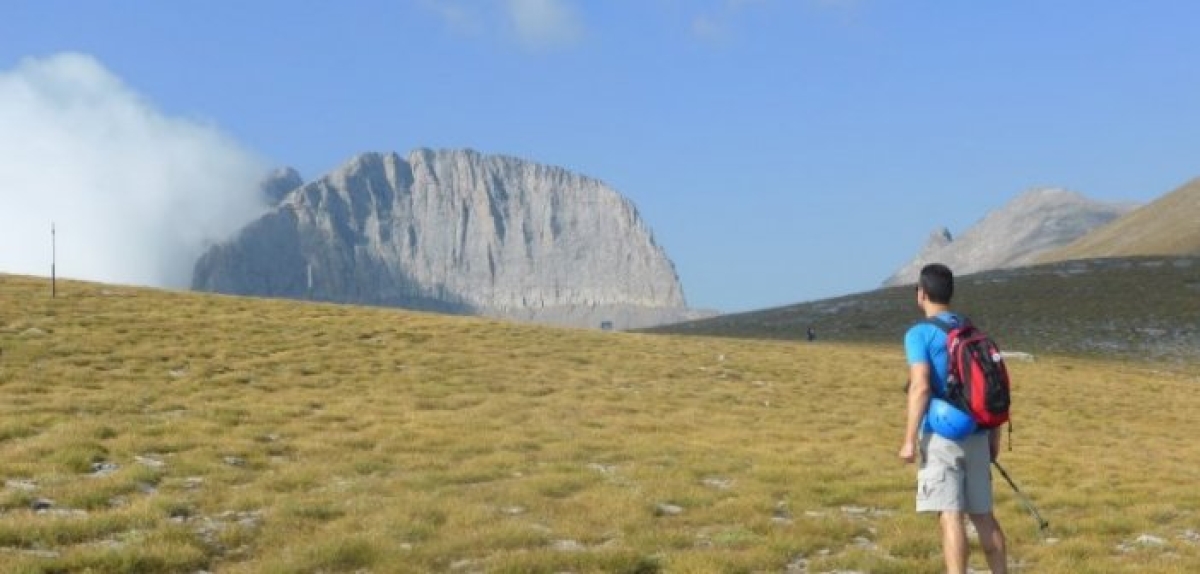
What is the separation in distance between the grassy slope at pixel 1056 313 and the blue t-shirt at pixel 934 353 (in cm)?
5738

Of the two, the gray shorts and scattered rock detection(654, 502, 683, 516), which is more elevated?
the gray shorts

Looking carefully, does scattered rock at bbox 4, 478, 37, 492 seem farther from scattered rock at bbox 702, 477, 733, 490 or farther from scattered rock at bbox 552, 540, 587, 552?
scattered rock at bbox 702, 477, 733, 490

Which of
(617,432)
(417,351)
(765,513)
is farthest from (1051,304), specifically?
(765,513)

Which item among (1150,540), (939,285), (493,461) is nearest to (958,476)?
(939,285)

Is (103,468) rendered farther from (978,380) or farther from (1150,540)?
(1150,540)

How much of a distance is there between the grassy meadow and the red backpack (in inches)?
144

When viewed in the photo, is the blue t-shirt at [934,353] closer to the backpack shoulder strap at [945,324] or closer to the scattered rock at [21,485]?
the backpack shoulder strap at [945,324]

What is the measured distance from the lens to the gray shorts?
33.9ft

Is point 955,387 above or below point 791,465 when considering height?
above

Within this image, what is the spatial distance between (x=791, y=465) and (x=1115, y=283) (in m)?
78.6

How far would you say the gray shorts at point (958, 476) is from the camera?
33.9 ft

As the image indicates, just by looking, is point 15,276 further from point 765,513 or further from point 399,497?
point 765,513

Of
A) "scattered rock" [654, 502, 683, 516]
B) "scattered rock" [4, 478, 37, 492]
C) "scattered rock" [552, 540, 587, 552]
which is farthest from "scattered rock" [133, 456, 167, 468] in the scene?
"scattered rock" [654, 502, 683, 516]

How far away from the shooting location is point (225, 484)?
16969 millimetres
